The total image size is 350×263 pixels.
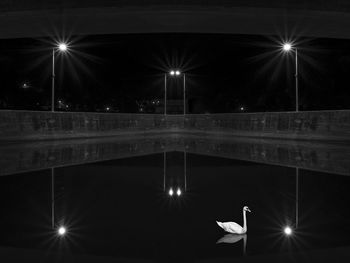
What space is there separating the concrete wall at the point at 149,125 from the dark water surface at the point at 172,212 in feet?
38.1

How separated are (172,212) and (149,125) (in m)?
30.3

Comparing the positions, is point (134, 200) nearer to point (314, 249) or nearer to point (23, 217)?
point (23, 217)

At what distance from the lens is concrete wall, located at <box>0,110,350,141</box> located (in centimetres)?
1858

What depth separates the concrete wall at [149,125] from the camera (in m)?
18.6

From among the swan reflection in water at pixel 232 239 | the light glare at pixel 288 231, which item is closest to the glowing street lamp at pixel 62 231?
the swan reflection in water at pixel 232 239

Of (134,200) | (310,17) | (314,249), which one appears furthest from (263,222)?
(310,17)

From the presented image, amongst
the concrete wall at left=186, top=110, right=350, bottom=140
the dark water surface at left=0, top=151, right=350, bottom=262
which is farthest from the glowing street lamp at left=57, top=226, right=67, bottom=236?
the concrete wall at left=186, top=110, right=350, bottom=140

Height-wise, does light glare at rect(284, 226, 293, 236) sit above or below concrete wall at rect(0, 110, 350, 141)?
below

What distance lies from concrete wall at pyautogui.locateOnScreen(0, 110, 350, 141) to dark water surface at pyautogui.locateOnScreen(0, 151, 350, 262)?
11610 millimetres

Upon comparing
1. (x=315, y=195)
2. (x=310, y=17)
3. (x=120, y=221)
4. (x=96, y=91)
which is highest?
(x=96, y=91)

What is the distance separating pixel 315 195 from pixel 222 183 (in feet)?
6.13

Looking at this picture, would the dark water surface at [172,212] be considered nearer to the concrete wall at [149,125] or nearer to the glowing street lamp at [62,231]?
the glowing street lamp at [62,231]

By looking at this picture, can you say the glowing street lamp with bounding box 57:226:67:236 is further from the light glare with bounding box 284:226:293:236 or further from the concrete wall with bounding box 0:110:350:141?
the concrete wall with bounding box 0:110:350:141

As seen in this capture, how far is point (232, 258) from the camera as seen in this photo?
310 centimetres
